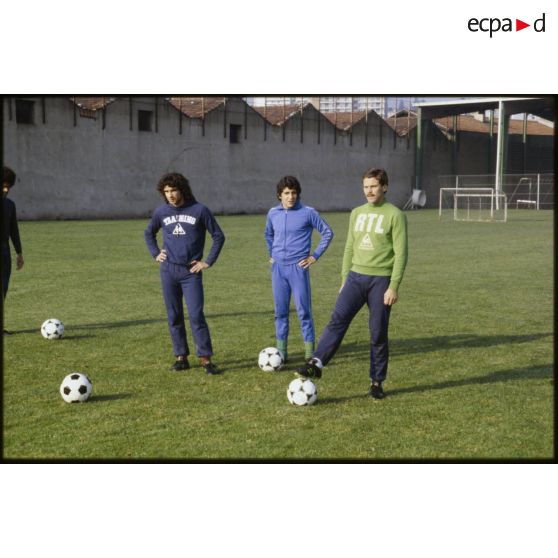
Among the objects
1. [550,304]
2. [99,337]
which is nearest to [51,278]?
[99,337]

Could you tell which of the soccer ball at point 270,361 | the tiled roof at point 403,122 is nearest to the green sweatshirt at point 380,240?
the soccer ball at point 270,361

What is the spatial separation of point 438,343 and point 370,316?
9.74ft

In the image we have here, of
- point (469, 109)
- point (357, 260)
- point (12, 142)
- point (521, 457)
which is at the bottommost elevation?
point (521, 457)

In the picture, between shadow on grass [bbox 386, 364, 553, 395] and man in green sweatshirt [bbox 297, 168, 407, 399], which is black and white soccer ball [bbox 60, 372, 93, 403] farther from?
shadow on grass [bbox 386, 364, 553, 395]

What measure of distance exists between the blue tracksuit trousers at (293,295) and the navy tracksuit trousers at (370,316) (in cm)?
111

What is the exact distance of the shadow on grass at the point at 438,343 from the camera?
9.19 metres

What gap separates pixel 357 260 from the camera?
6891 millimetres

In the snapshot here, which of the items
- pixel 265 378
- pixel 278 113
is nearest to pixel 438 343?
pixel 265 378

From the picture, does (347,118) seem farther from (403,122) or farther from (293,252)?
(293,252)

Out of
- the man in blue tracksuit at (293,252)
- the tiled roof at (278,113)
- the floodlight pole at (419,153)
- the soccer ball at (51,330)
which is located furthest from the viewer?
the floodlight pole at (419,153)

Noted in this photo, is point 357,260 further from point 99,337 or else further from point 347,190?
point 347,190

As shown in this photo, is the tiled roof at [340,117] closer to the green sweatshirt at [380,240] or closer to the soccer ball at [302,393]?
the green sweatshirt at [380,240]

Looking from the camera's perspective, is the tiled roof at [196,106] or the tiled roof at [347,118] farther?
the tiled roof at [347,118]

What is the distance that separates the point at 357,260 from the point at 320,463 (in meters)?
2.60
